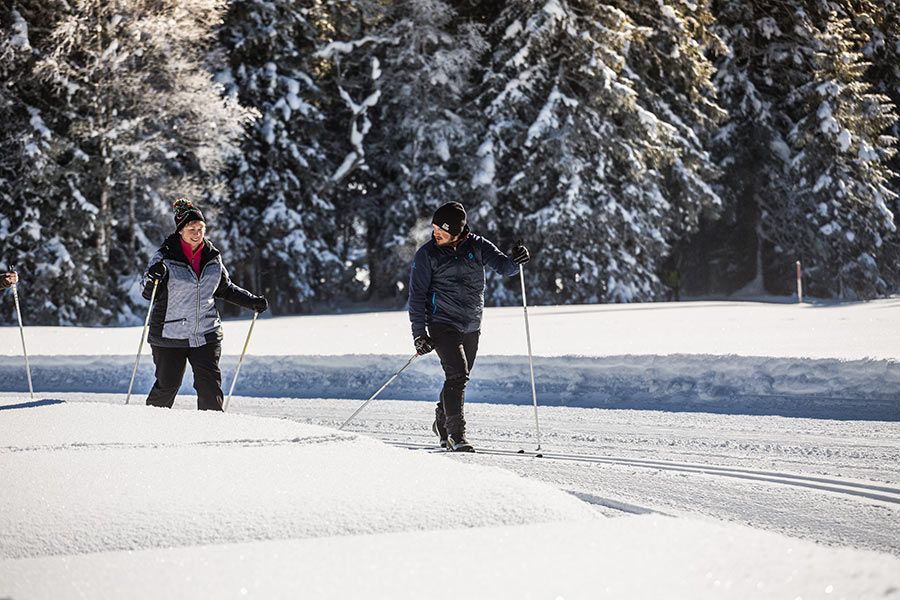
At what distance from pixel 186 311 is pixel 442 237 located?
1.87 meters

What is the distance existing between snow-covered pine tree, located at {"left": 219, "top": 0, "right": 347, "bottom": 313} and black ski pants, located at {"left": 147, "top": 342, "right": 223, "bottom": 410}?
24313mm

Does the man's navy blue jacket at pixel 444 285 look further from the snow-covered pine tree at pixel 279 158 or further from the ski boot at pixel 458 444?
the snow-covered pine tree at pixel 279 158

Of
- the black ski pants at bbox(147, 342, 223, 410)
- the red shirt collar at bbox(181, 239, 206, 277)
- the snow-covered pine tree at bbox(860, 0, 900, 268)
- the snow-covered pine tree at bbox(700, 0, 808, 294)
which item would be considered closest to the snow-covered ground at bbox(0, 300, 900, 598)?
the black ski pants at bbox(147, 342, 223, 410)

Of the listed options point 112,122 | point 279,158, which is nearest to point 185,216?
point 112,122

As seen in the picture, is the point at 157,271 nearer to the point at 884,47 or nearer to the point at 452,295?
the point at 452,295

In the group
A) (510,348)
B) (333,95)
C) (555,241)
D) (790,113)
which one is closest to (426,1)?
(333,95)

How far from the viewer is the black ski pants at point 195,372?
769cm

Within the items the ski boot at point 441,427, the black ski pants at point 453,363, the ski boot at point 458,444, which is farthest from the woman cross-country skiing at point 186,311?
the ski boot at point 458,444

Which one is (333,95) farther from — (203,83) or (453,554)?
(453,554)

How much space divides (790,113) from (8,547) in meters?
35.2

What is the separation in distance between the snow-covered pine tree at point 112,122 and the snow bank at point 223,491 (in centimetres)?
2275

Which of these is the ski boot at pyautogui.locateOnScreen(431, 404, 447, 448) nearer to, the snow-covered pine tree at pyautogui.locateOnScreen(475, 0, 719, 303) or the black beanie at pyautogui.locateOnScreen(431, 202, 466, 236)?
the black beanie at pyautogui.locateOnScreen(431, 202, 466, 236)

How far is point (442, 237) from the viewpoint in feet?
24.9

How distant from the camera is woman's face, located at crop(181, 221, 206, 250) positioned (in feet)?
24.5
